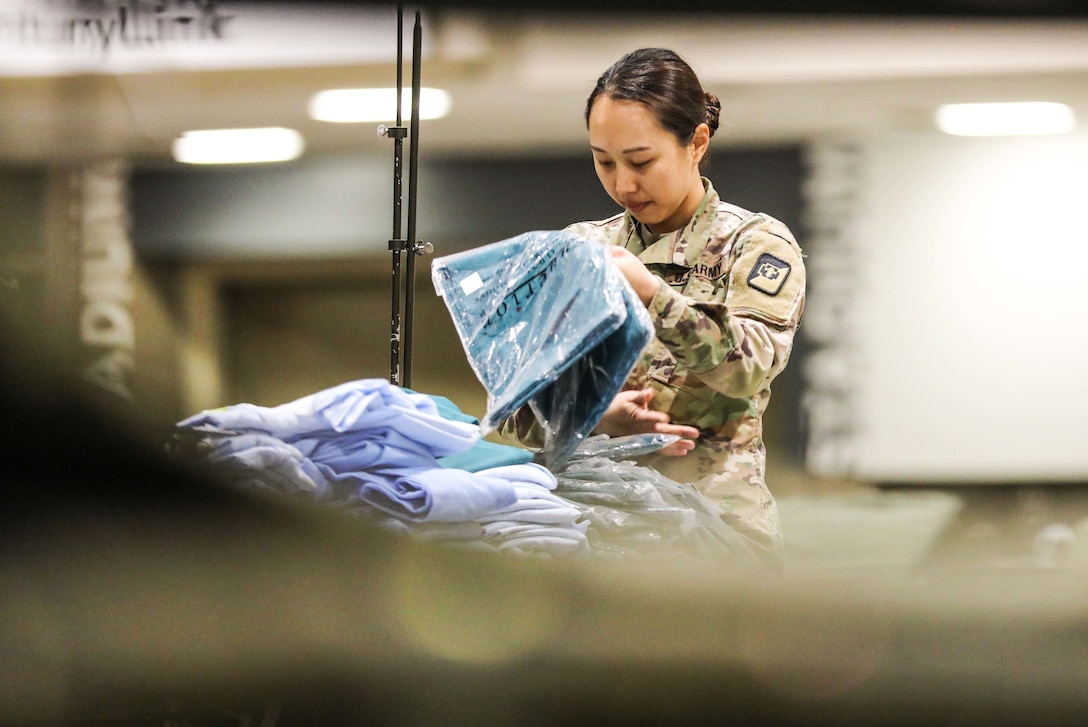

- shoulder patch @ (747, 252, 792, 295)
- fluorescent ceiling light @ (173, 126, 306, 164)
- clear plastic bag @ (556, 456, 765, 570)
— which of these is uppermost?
fluorescent ceiling light @ (173, 126, 306, 164)

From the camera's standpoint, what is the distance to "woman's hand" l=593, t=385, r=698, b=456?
1079 mm

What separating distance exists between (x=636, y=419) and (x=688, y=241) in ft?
0.90

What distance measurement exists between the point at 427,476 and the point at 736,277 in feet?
1.60

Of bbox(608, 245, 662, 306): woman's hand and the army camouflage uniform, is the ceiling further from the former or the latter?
bbox(608, 245, 662, 306): woman's hand

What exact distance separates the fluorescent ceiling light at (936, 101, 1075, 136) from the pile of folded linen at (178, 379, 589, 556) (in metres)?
3.36

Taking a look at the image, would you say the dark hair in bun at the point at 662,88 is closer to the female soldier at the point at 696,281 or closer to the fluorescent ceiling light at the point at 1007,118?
the female soldier at the point at 696,281

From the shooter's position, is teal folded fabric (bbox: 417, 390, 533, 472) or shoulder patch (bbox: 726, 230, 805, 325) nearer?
teal folded fabric (bbox: 417, 390, 533, 472)

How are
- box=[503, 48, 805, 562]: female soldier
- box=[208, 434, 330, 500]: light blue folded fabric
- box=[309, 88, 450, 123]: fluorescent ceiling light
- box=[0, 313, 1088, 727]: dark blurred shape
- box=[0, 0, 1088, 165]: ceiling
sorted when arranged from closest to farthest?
1. box=[0, 313, 1088, 727]: dark blurred shape
2. box=[208, 434, 330, 500]: light blue folded fabric
3. box=[503, 48, 805, 562]: female soldier
4. box=[0, 0, 1088, 165]: ceiling
5. box=[309, 88, 450, 123]: fluorescent ceiling light

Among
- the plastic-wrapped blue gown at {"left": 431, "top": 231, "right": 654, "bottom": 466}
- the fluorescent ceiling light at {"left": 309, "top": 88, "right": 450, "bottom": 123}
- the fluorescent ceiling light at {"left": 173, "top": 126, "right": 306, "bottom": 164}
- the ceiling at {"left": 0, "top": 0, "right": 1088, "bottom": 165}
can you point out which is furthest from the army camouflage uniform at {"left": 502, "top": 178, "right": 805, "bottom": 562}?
the fluorescent ceiling light at {"left": 173, "top": 126, "right": 306, "bottom": 164}

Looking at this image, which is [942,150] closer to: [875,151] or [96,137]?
[875,151]

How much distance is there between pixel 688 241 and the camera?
1.24m

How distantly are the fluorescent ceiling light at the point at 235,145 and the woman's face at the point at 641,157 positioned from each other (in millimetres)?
2683

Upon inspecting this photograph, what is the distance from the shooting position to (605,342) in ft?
2.80

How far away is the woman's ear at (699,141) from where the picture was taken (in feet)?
3.88
